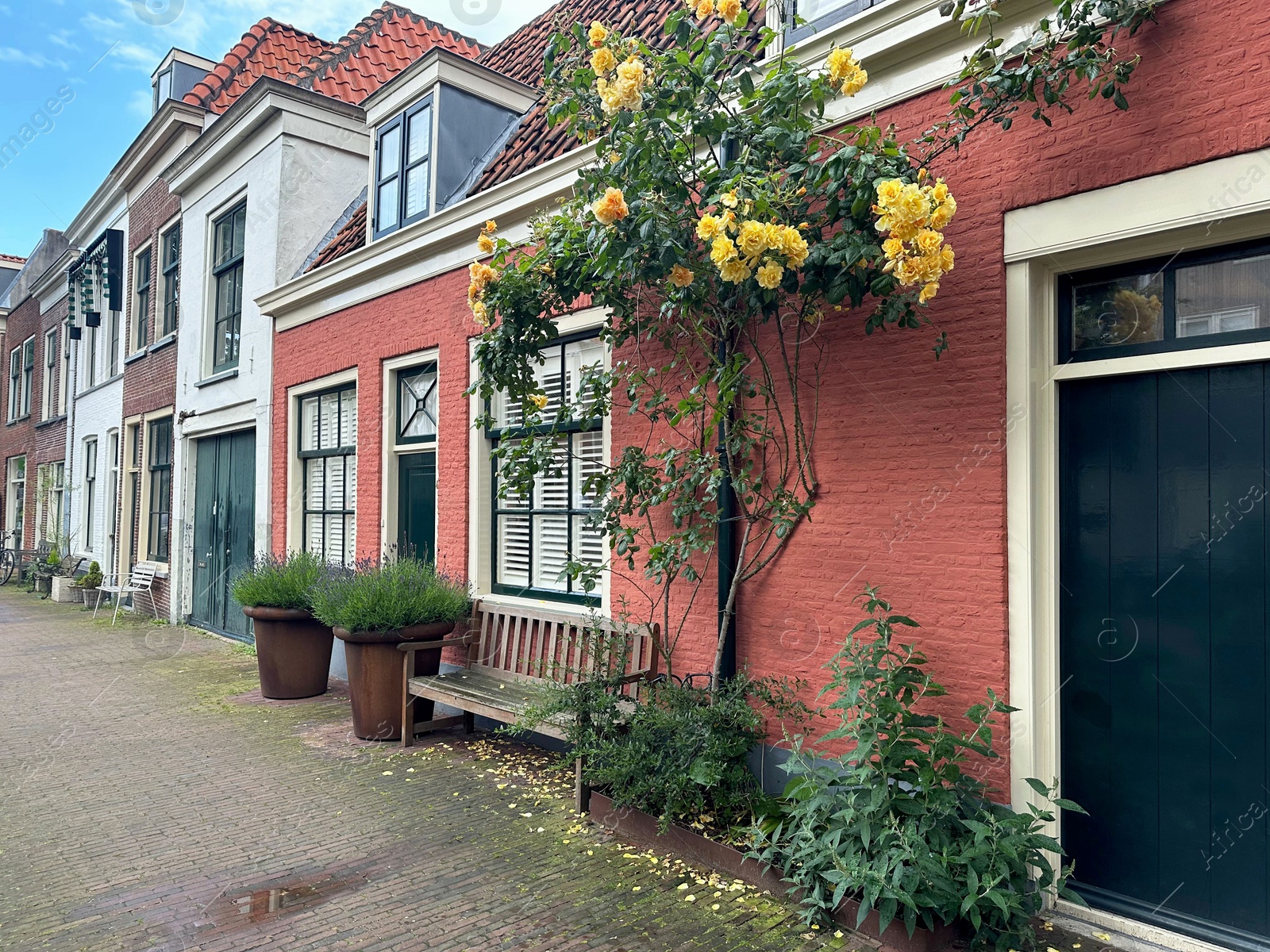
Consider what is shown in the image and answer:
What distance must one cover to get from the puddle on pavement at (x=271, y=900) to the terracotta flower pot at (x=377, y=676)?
2.28 metres

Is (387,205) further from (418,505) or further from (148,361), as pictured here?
(148,361)

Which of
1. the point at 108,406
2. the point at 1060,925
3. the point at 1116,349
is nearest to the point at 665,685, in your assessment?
the point at 1060,925

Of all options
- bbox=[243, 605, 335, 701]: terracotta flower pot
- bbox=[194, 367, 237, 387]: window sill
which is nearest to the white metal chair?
bbox=[194, 367, 237, 387]: window sill

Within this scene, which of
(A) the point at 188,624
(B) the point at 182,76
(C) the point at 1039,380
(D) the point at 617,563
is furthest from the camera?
(B) the point at 182,76

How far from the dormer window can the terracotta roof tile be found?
→ 77 centimetres

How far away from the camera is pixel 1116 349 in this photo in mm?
3654

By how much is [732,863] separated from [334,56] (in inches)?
482

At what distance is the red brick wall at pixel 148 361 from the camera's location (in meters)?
13.3

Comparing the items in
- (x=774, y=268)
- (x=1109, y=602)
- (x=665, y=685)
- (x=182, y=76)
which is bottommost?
(x=665, y=685)

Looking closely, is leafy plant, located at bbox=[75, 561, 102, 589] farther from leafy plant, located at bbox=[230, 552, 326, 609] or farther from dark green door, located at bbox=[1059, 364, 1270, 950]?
dark green door, located at bbox=[1059, 364, 1270, 950]

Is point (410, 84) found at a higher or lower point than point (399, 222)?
higher

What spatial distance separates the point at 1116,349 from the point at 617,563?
3332mm

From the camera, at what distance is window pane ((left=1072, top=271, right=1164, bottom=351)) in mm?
3559

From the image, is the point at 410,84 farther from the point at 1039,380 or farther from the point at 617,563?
the point at 1039,380
